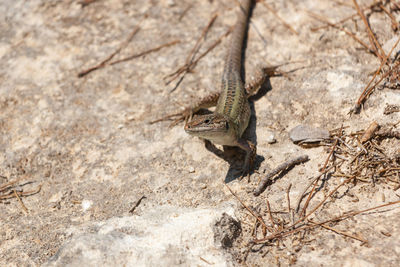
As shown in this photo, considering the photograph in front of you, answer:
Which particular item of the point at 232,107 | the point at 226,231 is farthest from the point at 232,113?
the point at 226,231

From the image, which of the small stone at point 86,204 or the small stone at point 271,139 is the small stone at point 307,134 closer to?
the small stone at point 271,139

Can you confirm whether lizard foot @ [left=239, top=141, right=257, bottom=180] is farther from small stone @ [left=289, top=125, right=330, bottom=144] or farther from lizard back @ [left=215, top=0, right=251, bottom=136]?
small stone @ [left=289, top=125, right=330, bottom=144]

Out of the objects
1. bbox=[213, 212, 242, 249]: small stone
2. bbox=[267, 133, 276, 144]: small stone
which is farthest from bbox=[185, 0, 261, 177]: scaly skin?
bbox=[213, 212, 242, 249]: small stone

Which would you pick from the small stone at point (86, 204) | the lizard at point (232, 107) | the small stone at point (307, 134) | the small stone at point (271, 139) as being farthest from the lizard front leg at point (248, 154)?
the small stone at point (86, 204)

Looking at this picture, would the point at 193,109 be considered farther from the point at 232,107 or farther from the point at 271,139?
the point at 271,139

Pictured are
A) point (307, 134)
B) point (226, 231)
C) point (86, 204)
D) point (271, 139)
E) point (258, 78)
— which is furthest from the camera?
point (258, 78)
